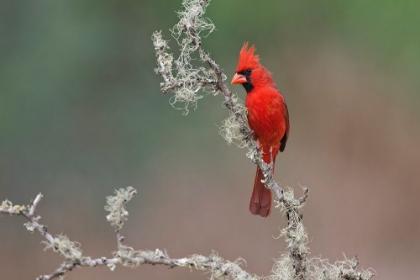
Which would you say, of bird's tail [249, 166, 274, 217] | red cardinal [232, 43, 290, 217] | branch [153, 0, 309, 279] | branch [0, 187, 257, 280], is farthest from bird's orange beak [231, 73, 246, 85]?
branch [0, 187, 257, 280]

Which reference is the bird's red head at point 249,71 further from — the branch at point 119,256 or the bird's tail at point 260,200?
the branch at point 119,256

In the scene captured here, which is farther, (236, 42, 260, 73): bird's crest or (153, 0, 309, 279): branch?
(236, 42, 260, 73): bird's crest

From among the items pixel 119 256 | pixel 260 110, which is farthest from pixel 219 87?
pixel 260 110

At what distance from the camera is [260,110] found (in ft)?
9.10

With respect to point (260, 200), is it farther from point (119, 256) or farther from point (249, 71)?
point (119, 256)

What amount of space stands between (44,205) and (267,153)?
1.94m

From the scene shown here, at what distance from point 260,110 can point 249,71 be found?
19 cm

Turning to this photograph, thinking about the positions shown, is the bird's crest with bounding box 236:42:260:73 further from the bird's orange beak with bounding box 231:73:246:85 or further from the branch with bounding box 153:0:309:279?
the branch with bounding box 153:0:309:279

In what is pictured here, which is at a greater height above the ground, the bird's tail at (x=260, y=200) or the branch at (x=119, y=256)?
the bird's tail at (x=260, y=200)

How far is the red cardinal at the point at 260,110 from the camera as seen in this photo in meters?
2.75

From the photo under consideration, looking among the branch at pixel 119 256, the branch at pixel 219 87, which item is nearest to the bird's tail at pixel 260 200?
the branch at pixel 219 87

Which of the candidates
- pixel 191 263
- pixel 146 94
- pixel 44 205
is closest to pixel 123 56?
pixel 146 94

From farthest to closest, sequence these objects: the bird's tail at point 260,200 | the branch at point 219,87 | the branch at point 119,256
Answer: the bird's tail at point 260,200 < the branch at point 219,87 < the branch at point 119,256

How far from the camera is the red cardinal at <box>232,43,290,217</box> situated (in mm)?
2748
